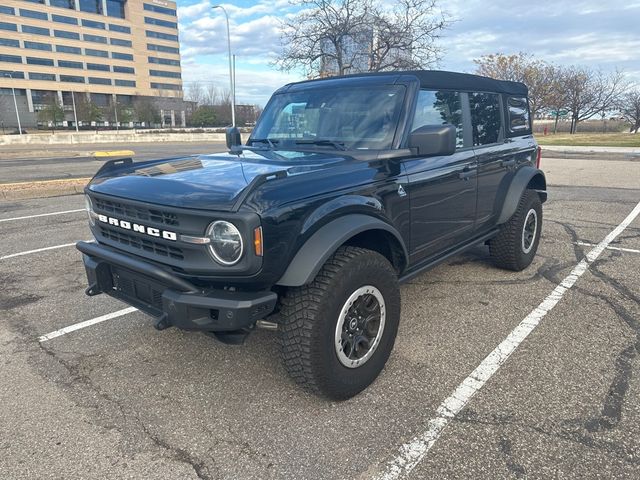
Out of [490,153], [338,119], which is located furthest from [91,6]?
[490,153]

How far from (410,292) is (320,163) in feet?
6.56

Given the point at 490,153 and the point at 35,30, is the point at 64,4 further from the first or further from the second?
the point at 490,153

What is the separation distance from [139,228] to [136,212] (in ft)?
0.32

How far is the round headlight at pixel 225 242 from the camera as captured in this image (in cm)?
230

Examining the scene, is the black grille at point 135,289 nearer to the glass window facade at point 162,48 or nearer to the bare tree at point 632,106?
the bare tree at point 632,106

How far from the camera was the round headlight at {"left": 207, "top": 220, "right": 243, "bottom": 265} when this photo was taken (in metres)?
2.30

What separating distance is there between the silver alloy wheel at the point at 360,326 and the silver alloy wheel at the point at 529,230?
2.69m

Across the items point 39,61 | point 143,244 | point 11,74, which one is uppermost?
point 39,61

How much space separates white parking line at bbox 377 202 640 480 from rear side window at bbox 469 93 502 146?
1572 millimetres

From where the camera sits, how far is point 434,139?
3.00 meters

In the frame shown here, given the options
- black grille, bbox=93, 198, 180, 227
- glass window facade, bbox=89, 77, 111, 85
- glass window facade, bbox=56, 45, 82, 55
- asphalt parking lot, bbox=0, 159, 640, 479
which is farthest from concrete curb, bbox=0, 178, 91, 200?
glass window facade, bbox=89, 77, 111, 85

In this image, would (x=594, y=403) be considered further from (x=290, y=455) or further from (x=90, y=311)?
(x=90, y=311)

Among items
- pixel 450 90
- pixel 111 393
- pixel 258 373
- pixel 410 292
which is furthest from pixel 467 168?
pixel 111 393

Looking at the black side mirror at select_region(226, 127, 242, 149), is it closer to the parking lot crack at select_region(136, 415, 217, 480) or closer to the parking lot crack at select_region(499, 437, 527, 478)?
the parking lot crack at select_region(136, 415, 217, 480)
